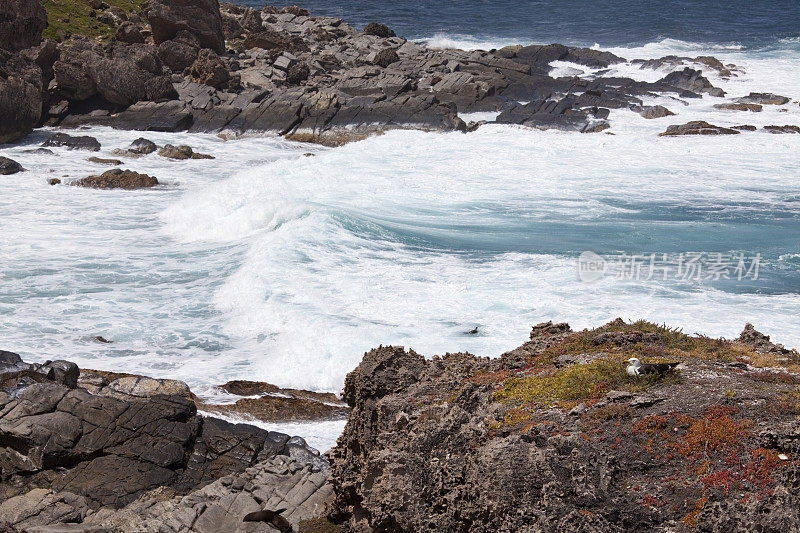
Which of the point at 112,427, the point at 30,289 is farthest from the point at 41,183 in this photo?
the point at 112,427

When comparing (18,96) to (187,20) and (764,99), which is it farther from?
(764,99)

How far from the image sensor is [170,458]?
1013cm

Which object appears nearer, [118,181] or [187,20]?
[118,181]

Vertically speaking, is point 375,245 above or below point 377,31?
below

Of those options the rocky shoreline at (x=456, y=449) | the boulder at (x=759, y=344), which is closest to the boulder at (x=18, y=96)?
the rocky shoreline at (x=456, y=449)

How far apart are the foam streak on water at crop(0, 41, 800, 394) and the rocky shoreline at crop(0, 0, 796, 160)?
9.12 ft

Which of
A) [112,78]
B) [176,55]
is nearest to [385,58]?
[176,55]

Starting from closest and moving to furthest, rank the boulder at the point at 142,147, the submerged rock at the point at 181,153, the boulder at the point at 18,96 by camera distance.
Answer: the submerged rock at the point at 181,153, the boulder at the point at 142,147, the boulder at the point at 18,96

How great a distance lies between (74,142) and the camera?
3338cm

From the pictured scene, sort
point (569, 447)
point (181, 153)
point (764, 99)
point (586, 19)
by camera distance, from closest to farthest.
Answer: point (569, 447) < point (181, 153) < point (764, 99) < point (586, 19)

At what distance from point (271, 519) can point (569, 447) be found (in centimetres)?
369

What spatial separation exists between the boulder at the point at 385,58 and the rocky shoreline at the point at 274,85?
91 millimetres

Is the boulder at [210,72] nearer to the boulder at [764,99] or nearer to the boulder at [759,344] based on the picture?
the boulder at [764,99]

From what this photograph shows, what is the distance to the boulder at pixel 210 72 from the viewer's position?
4016 centimetres
